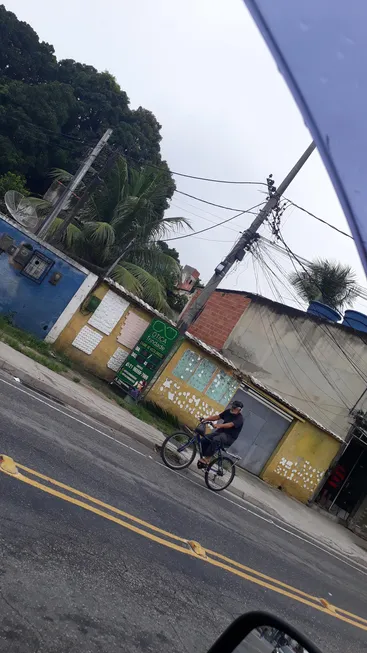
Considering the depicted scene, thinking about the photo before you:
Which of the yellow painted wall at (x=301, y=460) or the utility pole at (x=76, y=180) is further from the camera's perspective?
the utility pole at (x=76, y=180)

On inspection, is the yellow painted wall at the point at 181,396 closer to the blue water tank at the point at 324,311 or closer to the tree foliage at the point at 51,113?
the blue water tank at the point at 324,311

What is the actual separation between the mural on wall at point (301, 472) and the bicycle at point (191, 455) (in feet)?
24.5

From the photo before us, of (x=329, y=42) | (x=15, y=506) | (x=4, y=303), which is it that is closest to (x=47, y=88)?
(x=4, y=303)

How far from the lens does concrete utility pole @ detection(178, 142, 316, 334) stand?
15719mm

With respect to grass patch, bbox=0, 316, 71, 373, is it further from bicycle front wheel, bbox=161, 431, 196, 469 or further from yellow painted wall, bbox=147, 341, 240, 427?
bicycle front wheel, bbox=161, 431, 196, 469

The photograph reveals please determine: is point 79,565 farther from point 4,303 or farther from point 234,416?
point 4,303

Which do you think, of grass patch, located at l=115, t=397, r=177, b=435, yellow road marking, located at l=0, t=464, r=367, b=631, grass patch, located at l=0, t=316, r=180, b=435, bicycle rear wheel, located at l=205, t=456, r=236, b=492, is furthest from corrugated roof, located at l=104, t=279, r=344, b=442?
yellow road marking, located at l=0, t=464, r=367, b=631

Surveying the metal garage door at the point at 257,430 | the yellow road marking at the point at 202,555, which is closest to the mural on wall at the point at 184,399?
the metal garage door at the point at 257,430

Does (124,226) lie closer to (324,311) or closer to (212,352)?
(212,352)

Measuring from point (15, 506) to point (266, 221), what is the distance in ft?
40.4

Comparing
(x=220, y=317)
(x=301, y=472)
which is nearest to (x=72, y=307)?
(x=301, y=472)

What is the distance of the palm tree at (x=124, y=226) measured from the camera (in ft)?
66.7

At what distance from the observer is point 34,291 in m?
15.6

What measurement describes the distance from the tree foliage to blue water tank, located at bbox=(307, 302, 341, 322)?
17453 millimetres
